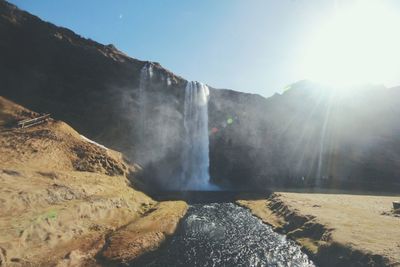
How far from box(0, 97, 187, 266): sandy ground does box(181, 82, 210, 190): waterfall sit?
30.9 metres

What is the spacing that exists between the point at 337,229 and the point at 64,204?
95.5 ft

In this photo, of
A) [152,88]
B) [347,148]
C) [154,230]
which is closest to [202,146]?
[152,88]

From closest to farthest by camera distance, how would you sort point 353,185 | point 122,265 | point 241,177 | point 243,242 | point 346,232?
point 122,265
point 346,232
point 243,242
point 353,185
point 241,177

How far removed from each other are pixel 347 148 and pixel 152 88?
64759 millimetres

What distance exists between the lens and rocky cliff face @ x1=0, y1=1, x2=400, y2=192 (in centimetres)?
7806

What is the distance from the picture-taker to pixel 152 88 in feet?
293

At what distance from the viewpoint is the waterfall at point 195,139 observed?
8619 cm

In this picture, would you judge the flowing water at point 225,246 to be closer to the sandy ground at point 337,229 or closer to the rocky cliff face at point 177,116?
the sandy ground at point 337,229

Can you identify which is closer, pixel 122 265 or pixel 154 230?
pixel 122 265

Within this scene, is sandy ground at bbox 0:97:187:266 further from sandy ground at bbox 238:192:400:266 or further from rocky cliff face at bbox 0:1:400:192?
rocky cliff face at bbox 0:1:400:192

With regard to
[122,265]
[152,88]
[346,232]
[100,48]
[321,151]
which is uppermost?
[100,48]

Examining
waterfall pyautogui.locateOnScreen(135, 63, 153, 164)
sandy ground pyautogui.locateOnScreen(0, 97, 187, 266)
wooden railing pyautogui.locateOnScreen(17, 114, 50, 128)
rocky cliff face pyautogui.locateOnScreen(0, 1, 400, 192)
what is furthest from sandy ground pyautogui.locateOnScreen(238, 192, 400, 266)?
wooden railing pyautogui.locateOnScreen(17, 114, 50, 128)

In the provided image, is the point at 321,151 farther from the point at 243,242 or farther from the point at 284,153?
the point at 243,242

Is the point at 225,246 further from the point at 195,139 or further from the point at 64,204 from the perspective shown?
the point at 195,139
